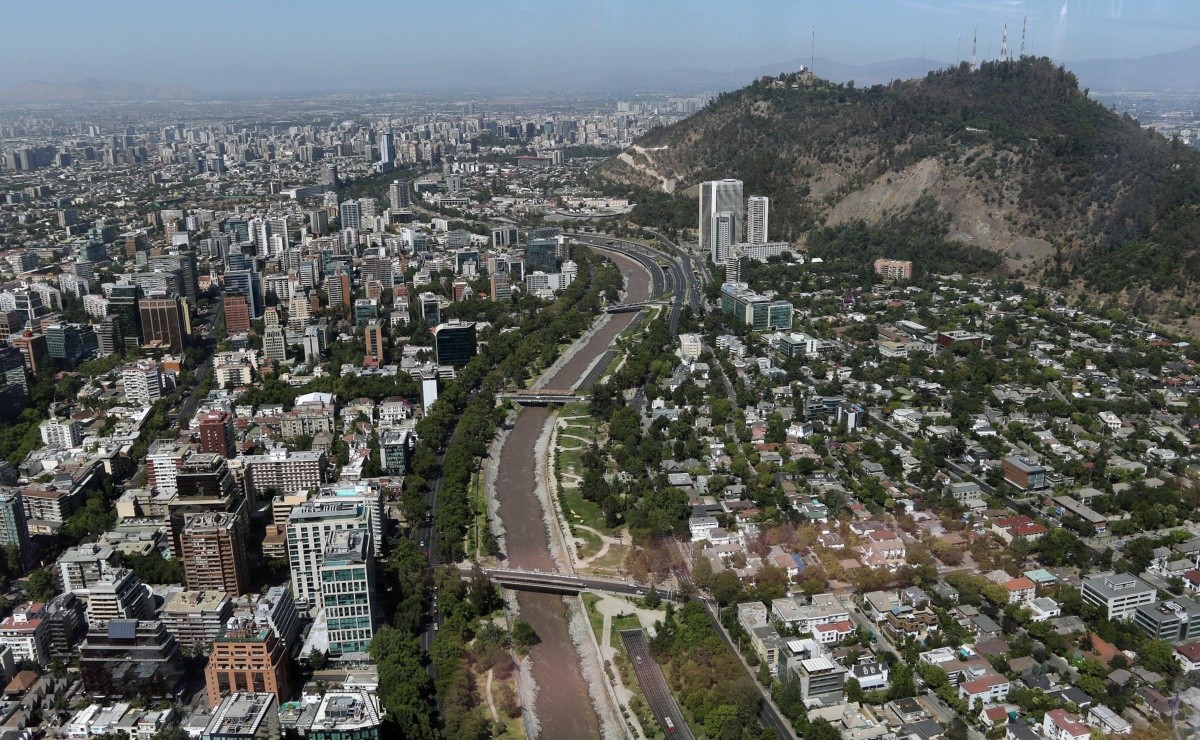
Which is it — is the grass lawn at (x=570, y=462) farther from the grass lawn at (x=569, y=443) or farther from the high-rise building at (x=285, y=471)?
the high-rise building at (x=285, y=471)

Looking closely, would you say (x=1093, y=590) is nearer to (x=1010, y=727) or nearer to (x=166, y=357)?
(x=1010, y=727)

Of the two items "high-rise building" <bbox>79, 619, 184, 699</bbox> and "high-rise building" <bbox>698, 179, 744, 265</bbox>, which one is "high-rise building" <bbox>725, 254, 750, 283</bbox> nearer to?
"high-rise building" <bbox>698, 179, 744, 265</bbox>

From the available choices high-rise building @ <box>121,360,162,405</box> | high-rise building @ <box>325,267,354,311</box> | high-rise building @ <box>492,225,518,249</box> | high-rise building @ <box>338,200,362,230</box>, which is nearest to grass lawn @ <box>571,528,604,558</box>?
high-rise building @ <box>121,360,162,405</box>

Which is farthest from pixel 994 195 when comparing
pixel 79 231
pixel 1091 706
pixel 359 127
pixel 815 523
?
pixel 359 127

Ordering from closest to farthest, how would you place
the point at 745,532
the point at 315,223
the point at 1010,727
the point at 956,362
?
the point at 1010,727 → the point at 745,532 → the point at 956,362 → the point at 315,223

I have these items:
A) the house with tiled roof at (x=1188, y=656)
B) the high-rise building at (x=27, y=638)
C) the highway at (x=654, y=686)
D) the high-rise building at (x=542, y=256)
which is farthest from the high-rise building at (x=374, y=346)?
the house with tiled roof at (x=1188, y=656)

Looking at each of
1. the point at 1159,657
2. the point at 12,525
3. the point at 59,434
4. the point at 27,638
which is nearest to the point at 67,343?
the point at 59,434

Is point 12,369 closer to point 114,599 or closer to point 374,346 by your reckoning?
point 374,346
